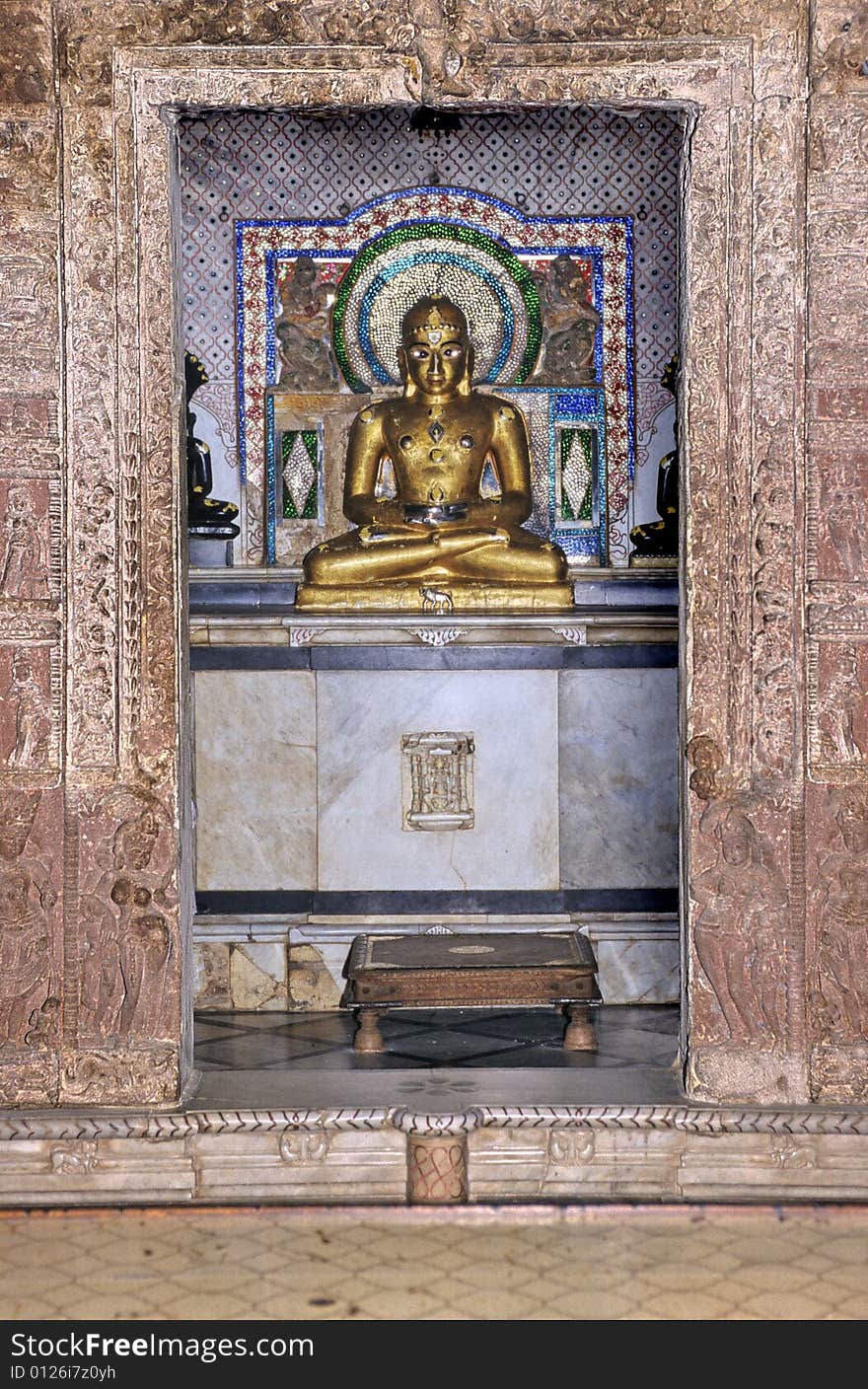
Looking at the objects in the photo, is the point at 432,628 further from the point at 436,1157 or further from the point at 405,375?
the point at 436,1157

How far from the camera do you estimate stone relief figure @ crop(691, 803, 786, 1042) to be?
475 cm

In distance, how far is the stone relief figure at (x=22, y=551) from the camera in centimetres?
477

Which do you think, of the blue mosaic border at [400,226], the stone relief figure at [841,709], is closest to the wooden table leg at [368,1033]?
the stone relief figure at [841,709]

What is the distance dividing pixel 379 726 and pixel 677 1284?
3138 millimetres

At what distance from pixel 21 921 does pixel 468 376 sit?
3359mm

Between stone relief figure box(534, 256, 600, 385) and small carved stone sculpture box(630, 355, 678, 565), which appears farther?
stone relief figure box(534, 256, 600, 385)

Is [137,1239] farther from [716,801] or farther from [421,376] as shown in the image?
[421,376]

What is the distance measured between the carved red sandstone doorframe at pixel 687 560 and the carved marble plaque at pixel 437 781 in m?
1.97

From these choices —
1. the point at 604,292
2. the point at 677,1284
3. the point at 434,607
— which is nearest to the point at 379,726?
the point at 434,607

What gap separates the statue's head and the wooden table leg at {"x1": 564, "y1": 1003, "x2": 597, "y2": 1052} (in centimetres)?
276

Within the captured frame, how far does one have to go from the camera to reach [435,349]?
7.02 metres

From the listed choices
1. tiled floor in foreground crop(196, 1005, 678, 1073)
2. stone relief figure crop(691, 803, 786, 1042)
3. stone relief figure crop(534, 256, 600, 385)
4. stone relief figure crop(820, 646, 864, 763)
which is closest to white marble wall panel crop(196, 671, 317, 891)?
tiled floor in foreground crop(196, 1005, 678, 1073)

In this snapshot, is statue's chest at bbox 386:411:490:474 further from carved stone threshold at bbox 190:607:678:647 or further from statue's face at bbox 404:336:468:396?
carved stone threshold at bbox 190:607:678:647

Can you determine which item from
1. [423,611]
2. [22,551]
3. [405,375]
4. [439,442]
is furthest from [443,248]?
[22,551]
